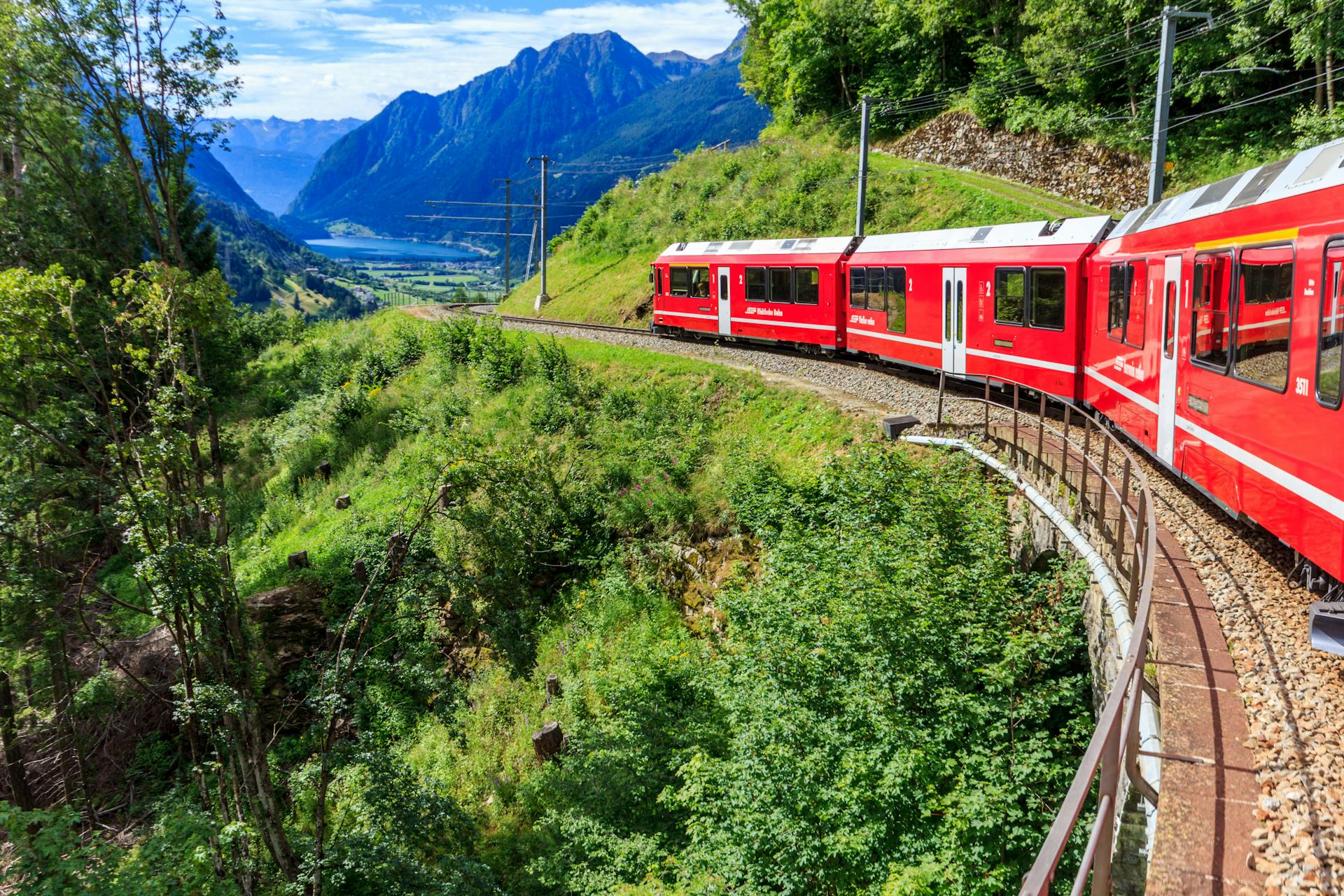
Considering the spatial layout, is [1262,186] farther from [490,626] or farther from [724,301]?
[724,301]

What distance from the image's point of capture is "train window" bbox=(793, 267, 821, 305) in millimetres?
22828

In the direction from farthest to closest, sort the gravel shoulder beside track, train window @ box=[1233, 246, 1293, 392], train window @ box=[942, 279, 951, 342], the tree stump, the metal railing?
train window @ box=[942, 279, 951, 342] → the tree stump → train window @ box=[1233, 246, 1293, 392] → the gravel shoulder beside track → the metal railing

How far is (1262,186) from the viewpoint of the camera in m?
8.45

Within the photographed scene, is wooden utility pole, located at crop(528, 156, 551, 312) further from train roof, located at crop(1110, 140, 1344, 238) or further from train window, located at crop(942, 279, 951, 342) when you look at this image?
train roof, located at crop(1110, 140, 1344, 238)

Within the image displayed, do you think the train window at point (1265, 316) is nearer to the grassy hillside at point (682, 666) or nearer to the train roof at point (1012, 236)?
the grassy hillside at point (682, 666)

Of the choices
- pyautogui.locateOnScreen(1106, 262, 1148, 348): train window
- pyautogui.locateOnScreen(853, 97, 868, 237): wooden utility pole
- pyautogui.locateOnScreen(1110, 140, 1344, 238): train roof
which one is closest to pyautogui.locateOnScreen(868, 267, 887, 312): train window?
pyautogui.locateOnScreen(853, 97, 868, 237): wooden utility pole

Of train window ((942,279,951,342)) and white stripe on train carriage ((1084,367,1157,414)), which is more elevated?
train window ((942,279,951,342))

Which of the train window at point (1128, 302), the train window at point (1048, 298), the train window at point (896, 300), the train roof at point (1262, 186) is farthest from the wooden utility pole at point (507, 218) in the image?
the train roof at point (1262, 186)

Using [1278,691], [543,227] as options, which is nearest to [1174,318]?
[1278,691]

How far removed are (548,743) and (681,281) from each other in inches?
776

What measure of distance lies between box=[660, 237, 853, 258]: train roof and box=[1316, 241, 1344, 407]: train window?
15.9 m

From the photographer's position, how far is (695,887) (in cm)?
788

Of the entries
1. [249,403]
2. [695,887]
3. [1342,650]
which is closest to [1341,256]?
[1342,650]

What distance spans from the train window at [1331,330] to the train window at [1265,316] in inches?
24.3
